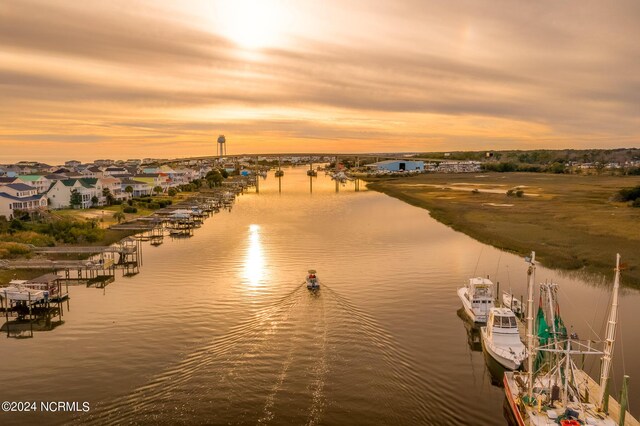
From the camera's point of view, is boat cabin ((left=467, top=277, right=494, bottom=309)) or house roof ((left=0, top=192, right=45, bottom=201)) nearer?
boat cabin ((left=467, top=277, right=494, bottom=309))

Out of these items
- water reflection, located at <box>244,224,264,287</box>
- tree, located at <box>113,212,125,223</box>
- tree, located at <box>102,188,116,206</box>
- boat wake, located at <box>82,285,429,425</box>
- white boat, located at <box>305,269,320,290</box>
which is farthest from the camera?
tree, located at <box>102,188,116,206</box>

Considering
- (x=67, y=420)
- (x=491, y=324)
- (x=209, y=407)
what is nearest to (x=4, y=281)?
(x=67, y=420)

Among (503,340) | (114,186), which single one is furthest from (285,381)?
(114,186)

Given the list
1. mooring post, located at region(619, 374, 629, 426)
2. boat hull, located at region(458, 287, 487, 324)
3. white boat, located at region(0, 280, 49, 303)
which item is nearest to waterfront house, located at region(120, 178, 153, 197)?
white boat, located at region(0, 280, 49, 303)

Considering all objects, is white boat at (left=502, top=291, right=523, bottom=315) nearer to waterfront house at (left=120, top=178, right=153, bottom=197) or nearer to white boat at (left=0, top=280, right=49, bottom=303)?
white boat at (left=0, top=280, right=49, bottom=303)

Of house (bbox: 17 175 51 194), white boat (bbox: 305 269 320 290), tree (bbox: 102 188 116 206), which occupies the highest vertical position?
house (bbox: 17 175 51 194)

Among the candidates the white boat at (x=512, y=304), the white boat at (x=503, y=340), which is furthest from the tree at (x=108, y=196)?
the white boat at (x=503, y=340)

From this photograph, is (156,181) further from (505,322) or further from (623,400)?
(623,400)

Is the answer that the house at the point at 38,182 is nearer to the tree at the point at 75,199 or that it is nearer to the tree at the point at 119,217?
the tree at the point at 75,199
